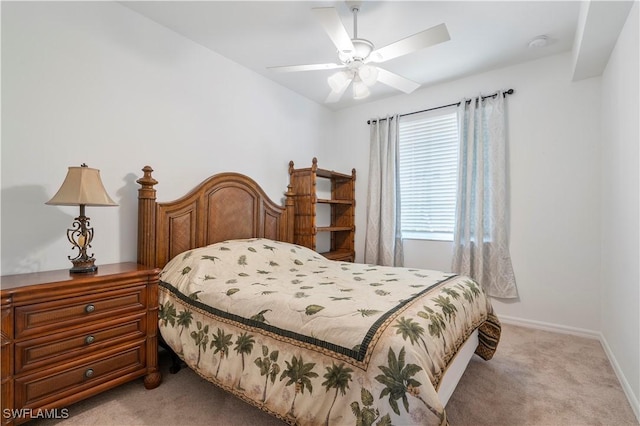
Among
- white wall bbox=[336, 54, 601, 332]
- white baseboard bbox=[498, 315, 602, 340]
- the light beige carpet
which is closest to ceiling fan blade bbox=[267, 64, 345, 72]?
white wall bbox=[336, 54, 601, 332]

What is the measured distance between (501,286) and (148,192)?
3321 mm

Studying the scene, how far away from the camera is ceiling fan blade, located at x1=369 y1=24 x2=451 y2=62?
5.88 ft

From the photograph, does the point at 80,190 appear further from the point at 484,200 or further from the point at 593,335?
the point at 593,335

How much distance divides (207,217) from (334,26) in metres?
1.80

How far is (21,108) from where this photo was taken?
1.81 metres

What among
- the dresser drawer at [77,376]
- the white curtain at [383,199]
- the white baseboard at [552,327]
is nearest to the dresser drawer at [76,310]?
the dresser drawer at [77,376]

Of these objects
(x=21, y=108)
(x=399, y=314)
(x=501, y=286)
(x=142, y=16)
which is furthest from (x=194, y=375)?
(x=501, y=286)

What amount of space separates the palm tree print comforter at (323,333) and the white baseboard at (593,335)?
0.71m

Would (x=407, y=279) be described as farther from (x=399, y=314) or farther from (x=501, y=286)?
(x=501, y=286)

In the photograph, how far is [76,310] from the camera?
1.61 m

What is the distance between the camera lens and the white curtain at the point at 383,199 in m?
3.75

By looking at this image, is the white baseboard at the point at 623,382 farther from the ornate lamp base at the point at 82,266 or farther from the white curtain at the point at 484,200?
the ornate lamp base at the point at 82,266

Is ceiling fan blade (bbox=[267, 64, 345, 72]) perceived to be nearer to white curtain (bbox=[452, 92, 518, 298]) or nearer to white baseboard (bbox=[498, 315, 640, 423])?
white curtain (bbox=[452, 92, 518, 298])

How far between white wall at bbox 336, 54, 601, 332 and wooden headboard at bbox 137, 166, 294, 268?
7.94 feet
